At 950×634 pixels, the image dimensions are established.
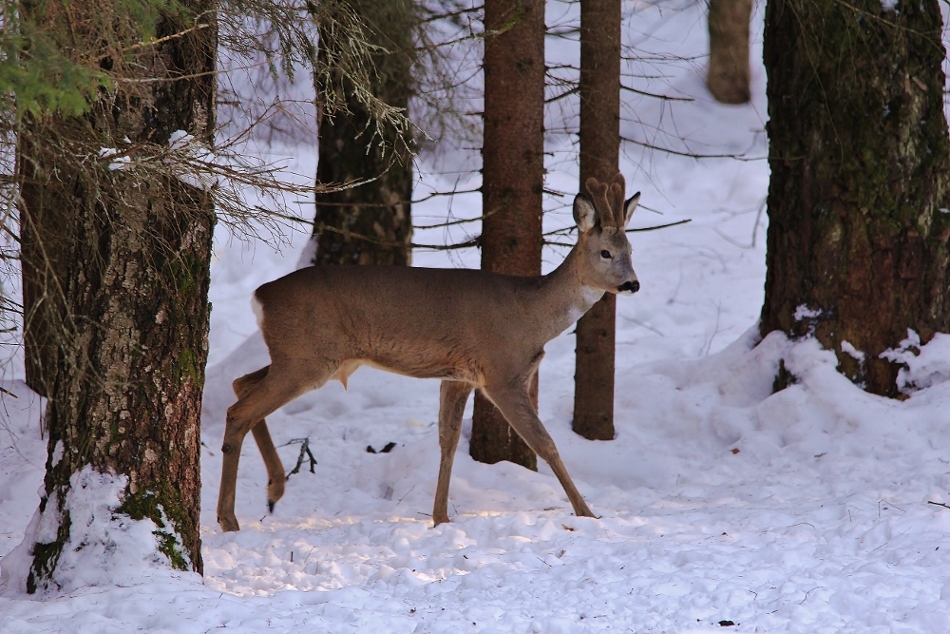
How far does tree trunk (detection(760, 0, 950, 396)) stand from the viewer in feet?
25.7

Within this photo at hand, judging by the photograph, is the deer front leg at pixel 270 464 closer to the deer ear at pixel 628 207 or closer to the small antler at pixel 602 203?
the small antler at pixel 602 203

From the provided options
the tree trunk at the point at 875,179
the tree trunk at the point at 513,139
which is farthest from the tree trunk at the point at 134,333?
the tree trunk at the point at 875,179

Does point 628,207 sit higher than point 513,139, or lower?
lower

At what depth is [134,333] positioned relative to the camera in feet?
16.1

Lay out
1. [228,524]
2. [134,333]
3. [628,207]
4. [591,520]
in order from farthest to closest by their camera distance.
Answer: [628,207]
[228,524]
[591,520]
[134,333]

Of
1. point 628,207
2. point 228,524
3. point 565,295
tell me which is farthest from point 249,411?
point 628,207

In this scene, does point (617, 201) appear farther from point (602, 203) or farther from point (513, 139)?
point (513, 139)

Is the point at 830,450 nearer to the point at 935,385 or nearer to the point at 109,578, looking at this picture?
the point at 935,385

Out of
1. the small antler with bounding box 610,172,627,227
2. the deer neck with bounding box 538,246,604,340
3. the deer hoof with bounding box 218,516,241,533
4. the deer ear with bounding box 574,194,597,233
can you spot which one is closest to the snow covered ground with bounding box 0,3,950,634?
the deer hoof with bounding box 218,516,241,533

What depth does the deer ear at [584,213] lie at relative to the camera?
22.6 feet

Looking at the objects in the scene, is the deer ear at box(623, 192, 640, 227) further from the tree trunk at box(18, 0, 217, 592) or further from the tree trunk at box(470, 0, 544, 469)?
the tree trunk at box(18, 0, 217, 592)

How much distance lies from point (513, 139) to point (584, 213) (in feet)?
2.92

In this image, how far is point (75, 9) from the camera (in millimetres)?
4203

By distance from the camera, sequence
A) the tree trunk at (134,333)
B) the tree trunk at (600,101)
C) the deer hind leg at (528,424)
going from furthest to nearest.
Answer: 1. the tree trunk at (600,101)
2. the deer hind leg at (528,424)
3. the tree trunk at (134,333)
